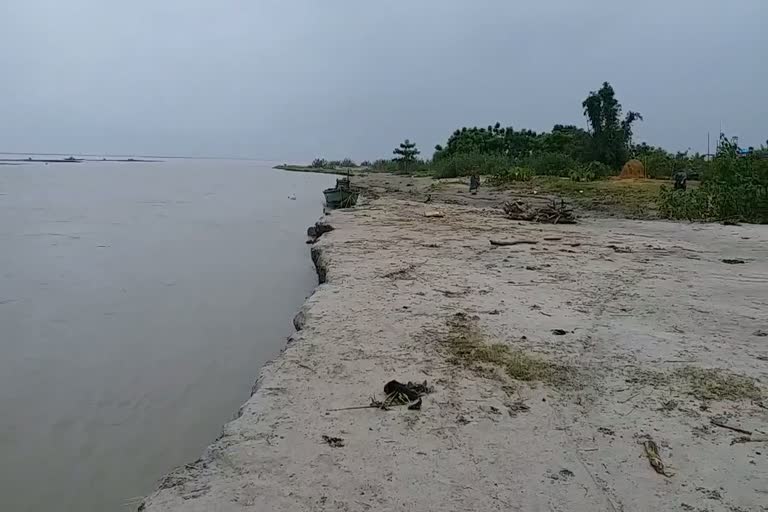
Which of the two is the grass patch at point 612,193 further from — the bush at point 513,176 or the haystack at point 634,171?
the bush at point 513,176

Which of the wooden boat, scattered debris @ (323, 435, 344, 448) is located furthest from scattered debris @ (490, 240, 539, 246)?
the wooden boat

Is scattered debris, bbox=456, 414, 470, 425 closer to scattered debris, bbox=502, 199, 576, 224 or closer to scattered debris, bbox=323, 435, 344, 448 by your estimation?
scattered debris, bbox=323, 435, 344, 448

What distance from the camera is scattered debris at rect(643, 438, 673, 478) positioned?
2238mm

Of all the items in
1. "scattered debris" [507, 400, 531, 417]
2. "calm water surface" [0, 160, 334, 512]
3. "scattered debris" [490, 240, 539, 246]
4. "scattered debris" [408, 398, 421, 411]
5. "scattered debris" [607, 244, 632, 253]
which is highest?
"scattered debris" [490, 240, 539, 246]

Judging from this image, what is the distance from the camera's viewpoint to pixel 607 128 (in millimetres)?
20453

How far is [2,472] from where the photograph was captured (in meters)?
3.16

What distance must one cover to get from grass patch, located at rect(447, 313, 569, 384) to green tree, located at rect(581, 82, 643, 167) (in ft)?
60.9

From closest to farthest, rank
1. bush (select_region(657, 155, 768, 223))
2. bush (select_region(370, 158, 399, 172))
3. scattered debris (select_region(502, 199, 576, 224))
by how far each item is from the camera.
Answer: bush (select_region(657, 155, 768, 223))
scattered debris (select_region(502, 199, 576, 224))
bush (select_region(370, 158, 399, 172))

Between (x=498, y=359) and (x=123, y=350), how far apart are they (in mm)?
3549

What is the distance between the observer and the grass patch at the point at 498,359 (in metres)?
3.18

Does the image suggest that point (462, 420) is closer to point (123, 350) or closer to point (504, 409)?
point (504, 409)

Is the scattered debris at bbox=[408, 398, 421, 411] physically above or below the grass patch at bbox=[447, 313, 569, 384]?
below

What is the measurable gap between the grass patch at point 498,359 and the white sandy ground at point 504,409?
92mm

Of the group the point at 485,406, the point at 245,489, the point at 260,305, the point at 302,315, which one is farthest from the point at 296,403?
the point at 260,305
